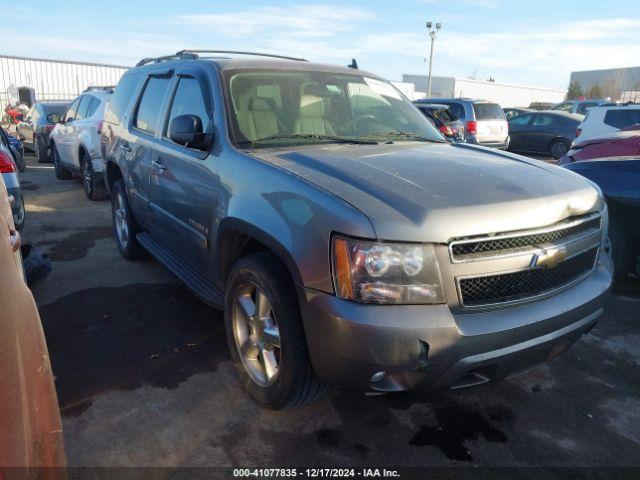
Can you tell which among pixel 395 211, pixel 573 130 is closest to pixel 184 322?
pixel 395 211

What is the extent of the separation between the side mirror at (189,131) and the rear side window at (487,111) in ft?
39.2

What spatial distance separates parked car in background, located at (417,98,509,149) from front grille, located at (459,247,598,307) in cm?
1125

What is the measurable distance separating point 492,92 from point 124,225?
160 ft

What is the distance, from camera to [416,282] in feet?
7.15

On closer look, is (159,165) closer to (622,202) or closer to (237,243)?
(237,243)

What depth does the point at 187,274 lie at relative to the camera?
3.79m

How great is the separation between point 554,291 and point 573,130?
49.0 feet

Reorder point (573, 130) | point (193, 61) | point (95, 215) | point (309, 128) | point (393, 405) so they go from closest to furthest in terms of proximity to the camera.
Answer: point (393, 405), point (309, 128), point (193, 61), point (95, 215), point (573, 130)

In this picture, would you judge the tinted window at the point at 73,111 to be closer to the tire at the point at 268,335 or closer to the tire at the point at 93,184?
the tire at the point at 93,184

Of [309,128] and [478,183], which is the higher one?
[309,128]

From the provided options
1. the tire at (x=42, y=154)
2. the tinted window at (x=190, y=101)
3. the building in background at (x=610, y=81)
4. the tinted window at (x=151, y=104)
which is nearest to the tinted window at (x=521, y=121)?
the tire at (x=42, y=154)

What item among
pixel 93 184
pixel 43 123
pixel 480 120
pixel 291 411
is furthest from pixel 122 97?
pixel 480 120

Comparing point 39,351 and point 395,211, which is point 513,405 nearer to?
point 395,211

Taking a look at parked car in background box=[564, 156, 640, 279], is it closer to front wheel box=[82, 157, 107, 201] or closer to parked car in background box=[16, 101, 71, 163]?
front wheel box=[82, 157, 107, 201]
